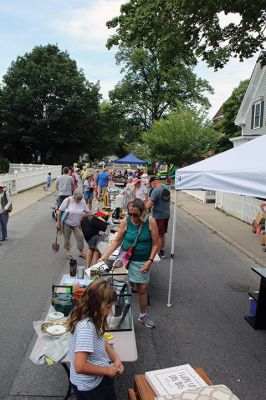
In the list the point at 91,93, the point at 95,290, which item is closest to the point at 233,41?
the point at 95,290

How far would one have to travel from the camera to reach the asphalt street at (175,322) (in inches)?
173

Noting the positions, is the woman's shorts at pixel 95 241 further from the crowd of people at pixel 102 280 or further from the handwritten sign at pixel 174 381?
the handwritten sign at pixel 174 381

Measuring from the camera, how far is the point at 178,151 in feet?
114

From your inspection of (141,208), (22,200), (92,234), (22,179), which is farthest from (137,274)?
(22,179)

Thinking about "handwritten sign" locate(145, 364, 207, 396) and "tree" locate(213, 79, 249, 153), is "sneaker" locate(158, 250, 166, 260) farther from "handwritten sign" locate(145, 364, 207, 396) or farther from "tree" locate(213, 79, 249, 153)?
"tree" locate(213, 79, 249, 153)

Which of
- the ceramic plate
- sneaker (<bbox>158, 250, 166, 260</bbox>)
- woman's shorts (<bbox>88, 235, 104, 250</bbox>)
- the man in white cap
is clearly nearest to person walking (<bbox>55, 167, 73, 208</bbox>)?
the man in white cap

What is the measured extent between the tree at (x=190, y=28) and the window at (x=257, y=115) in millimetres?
9816

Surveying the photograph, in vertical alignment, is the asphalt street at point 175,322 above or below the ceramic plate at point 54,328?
below

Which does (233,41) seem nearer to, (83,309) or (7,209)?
(7,209)

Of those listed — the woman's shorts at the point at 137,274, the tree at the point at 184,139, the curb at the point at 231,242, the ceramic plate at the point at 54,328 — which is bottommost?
the curb at the point at 231,242

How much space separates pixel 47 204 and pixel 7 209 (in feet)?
29.0

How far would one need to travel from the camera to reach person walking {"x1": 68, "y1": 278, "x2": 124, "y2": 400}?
113 inches

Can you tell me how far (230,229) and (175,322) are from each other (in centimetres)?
884

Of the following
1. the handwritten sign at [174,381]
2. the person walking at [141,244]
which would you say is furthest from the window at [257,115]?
the handwritten sign at [174,381]
